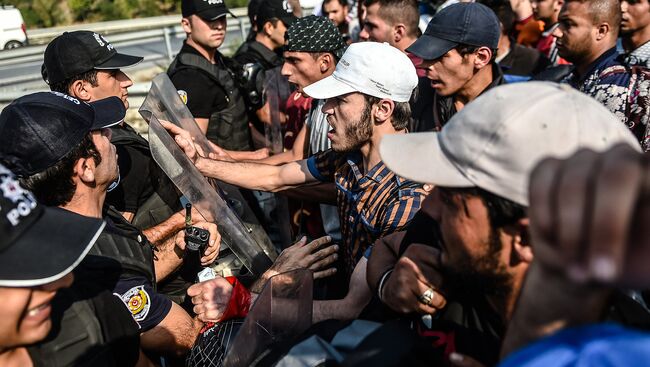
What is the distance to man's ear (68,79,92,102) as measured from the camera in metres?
3.78

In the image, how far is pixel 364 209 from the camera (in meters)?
2.80

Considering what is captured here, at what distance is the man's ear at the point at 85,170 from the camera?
249 centimetres

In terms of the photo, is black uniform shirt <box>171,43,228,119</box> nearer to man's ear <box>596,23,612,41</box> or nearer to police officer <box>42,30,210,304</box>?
police officer <box>42,30,210,304</box>

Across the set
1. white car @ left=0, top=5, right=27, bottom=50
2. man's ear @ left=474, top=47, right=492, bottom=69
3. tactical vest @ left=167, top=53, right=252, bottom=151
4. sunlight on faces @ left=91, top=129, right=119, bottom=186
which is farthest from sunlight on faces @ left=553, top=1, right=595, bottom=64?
white car @ left=0, top=5, right=27, bottom=50

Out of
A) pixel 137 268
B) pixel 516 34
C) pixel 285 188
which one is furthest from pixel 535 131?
pixel 516 34

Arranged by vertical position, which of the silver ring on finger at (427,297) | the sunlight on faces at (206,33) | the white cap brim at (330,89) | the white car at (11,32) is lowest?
the white car at (11,32)

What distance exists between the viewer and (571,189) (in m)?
0.88

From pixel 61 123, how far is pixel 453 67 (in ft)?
8.07

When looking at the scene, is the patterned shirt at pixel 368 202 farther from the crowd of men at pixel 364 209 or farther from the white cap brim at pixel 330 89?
the white cap brim at pixel 330 89

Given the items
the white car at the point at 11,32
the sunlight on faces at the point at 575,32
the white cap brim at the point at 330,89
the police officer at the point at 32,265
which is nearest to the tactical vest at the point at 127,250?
the police officer at the point at 32,265

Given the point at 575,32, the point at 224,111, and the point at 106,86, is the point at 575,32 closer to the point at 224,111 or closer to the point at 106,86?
the point at 224,111

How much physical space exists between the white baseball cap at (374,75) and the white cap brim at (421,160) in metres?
1.13

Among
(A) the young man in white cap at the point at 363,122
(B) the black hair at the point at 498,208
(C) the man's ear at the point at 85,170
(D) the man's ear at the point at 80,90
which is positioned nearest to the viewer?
(B) the black hair at the point at 498,208

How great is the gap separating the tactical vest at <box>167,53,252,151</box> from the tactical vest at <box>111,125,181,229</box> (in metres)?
1.14
